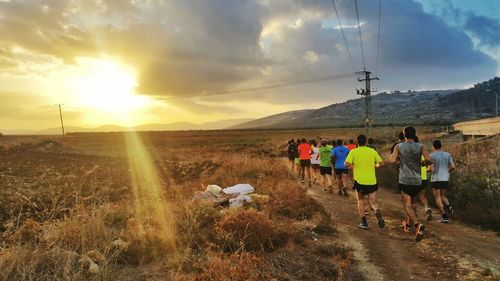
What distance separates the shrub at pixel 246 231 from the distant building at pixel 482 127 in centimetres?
2366

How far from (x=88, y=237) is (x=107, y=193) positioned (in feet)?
28.2

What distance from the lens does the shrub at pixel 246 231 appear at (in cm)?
704

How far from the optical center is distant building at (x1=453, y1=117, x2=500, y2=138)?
2526 centimetres

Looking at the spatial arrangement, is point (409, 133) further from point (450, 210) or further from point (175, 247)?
point (175, 247)

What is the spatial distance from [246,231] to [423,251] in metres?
3.46

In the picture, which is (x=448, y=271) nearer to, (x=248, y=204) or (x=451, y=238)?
(x=451, y=238)

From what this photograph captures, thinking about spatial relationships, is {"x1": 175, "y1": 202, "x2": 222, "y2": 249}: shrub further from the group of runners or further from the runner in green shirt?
the runner in green shirt

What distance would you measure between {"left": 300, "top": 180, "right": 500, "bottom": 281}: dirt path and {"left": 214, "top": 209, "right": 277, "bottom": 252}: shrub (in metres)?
1.77

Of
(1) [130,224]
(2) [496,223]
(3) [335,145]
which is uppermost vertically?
(3) [335,145]

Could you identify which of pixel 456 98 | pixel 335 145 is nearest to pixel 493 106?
pixel 456 98

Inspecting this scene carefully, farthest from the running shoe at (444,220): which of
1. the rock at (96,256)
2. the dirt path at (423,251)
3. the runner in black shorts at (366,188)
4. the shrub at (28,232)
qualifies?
the shrub at (28,232)

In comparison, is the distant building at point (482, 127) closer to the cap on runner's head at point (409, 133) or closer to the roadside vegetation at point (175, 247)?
the cap on runner's head at point (409, 133)

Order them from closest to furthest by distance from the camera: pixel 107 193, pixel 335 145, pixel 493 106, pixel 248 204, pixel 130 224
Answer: pixel 130 224 < pixel 248 204 < pixel 335 145 < pixel 107 193 < pixel 493 106

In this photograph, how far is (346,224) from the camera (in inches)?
371
